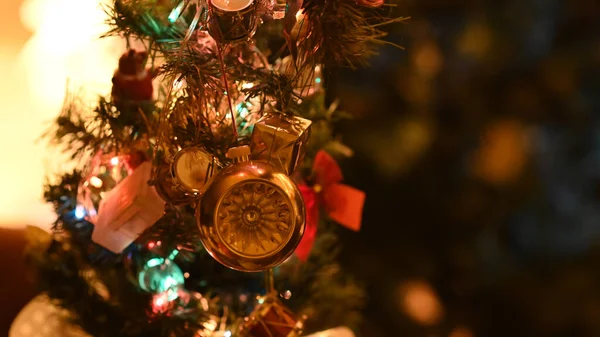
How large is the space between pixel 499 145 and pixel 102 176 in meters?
0.66

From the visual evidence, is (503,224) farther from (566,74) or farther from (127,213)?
(127,213)

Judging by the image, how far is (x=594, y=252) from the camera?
36.9 inches

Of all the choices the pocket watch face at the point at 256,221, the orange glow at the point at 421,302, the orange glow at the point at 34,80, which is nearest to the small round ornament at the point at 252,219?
the pocket watch face at the point at 256,221

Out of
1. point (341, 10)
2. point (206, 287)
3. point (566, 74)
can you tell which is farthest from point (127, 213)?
point (566, 74)

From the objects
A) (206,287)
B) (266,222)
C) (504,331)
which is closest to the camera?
(266,222)

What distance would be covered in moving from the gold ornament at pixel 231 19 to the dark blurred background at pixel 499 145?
538 mm

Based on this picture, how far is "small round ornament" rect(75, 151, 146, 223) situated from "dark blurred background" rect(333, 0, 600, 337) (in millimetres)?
491

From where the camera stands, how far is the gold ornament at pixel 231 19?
1.28 feet

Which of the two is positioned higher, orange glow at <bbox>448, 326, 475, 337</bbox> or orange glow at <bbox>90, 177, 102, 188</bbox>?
orange glow at <bbox>90, 177, 102, 188</bbox>

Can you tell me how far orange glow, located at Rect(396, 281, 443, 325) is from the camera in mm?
1016

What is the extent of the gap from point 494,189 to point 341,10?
0.63 m

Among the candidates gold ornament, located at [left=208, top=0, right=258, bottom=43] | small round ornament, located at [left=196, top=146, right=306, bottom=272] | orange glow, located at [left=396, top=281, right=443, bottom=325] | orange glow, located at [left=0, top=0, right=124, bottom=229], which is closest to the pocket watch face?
small round ornament, located at [left=196, top=146, right=306, bottom=272]

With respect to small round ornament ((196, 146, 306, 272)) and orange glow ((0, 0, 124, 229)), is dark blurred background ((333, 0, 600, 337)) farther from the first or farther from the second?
small round ornament ((196, 146, 306, 272))

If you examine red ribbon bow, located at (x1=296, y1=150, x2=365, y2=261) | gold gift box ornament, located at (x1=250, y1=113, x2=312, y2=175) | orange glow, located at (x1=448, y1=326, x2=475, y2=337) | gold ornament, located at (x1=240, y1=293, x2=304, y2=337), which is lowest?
orange glow, located at (x1=448, y1=326, x2=475, y2=337)
